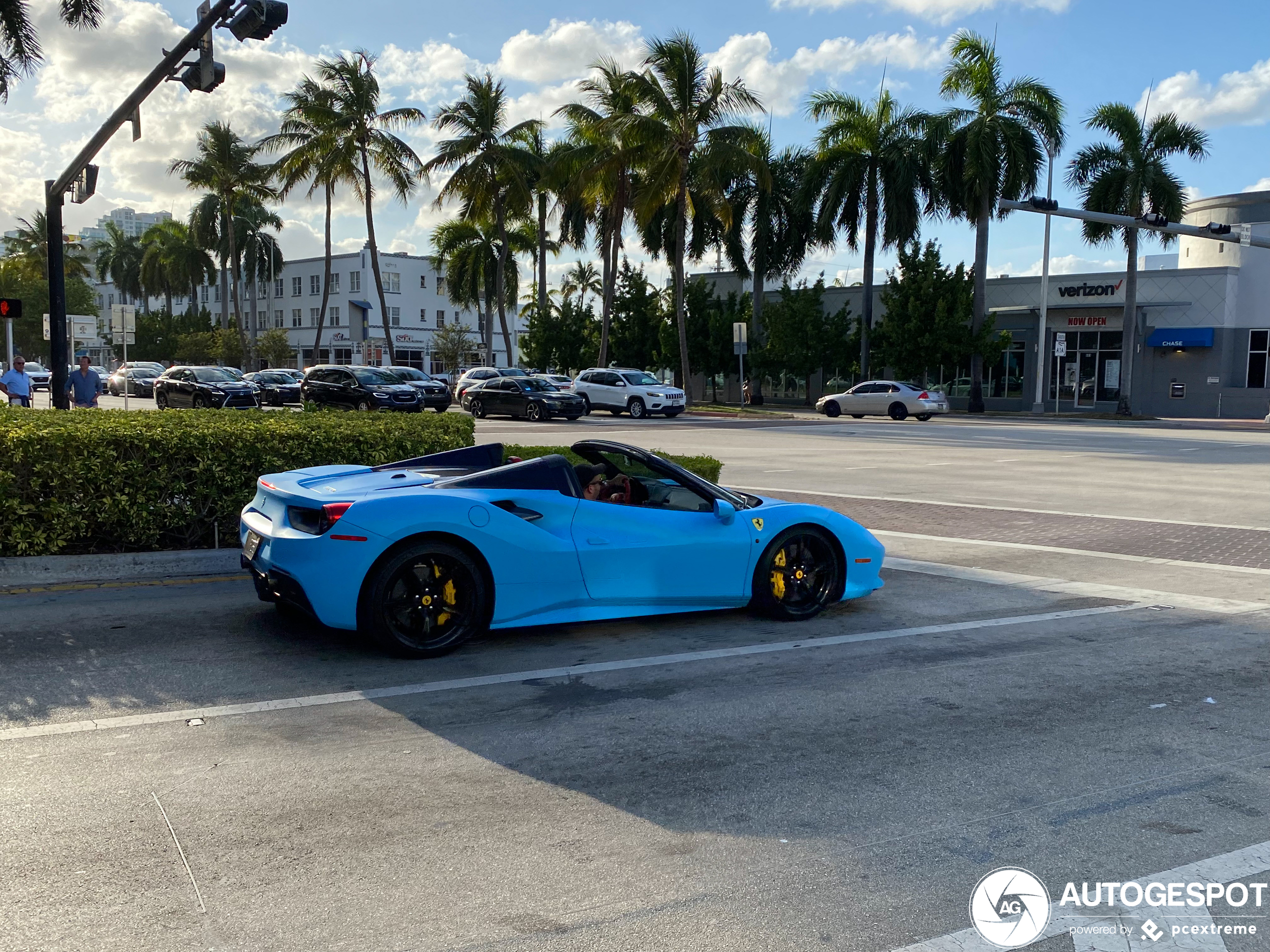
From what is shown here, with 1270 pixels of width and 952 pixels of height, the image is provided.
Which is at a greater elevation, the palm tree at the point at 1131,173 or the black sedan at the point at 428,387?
the palm tree at the point at 1131,173

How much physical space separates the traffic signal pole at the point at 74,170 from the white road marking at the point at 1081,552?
11273 mm

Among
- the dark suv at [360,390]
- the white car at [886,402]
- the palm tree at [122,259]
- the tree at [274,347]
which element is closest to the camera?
the dark suv at [360,390]

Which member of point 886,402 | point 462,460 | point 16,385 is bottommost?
point 886,402

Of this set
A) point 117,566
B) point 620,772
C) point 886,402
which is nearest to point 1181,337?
point 886,402

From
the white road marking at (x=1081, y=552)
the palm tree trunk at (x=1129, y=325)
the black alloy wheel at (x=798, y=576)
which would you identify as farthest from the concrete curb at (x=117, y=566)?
the palm tree trunk at (x=1129, y=325)

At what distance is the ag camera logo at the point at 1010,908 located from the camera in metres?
3.35

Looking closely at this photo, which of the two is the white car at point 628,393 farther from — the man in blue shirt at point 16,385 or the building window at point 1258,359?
the building window at point 1258,359

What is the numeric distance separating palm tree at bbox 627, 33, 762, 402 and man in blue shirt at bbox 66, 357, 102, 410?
26000mm

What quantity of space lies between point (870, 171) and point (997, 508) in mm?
35470

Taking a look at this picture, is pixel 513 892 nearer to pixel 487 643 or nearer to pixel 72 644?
pixel 487 643

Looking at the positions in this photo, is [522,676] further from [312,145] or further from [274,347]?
[274,347]

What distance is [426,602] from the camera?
6.23 metres

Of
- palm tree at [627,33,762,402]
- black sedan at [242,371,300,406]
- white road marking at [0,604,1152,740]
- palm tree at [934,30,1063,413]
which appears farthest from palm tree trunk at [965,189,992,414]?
white road marking at [0,604,1152,740]

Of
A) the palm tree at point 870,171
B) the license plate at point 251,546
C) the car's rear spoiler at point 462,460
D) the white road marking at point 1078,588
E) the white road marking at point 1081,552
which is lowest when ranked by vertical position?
the white road marking at point 1078,588
